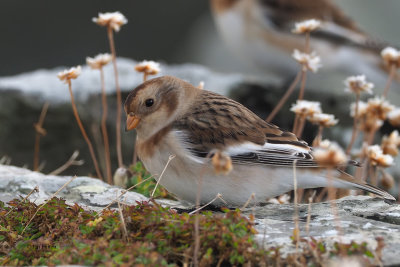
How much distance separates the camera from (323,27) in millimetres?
5922

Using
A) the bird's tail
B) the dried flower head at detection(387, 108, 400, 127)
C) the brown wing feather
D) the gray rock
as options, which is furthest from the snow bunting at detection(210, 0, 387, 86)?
the bird's tail

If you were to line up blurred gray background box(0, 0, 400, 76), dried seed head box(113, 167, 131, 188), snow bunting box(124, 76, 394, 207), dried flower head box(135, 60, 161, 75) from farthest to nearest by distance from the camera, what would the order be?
blurred gray background box(0, 0, 400, 76), dried flower head box(135, 60, 161, 75), dried seed head box(113, 167, 131, 188), snow bunting box(124, 76, 394, 207)

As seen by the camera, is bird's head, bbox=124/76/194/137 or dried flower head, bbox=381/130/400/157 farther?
dried flower head, bbox=381/130/400/157

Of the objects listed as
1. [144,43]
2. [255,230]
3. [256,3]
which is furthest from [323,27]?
[144,43]

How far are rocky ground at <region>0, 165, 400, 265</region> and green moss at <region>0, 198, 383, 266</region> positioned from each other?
0.09 m

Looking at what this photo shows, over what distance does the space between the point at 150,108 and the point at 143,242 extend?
3.38 ft

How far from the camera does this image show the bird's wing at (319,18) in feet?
19.5

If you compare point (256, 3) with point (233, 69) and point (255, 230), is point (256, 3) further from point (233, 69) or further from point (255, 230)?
point (233, 69)

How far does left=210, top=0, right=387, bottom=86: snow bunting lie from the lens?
19.5 ft

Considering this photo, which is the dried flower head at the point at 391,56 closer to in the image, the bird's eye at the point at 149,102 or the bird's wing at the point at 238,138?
the bird's wing at the point at 238,138

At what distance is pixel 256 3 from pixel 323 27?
0.72m

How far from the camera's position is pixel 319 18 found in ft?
19.6

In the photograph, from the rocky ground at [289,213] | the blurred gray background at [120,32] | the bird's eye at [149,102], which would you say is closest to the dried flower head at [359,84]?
the rocky ground at [289,213]

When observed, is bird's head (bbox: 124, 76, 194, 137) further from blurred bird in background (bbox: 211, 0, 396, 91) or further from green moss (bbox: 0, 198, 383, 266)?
blurred bird in background (bbox: 211, 0, 396, 91)
